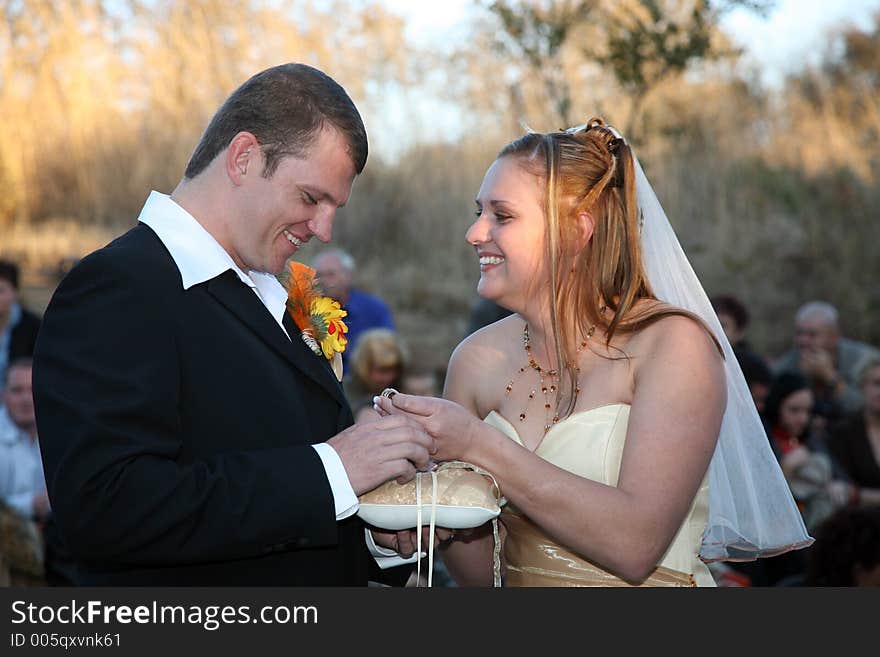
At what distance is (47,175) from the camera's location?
36.3ft

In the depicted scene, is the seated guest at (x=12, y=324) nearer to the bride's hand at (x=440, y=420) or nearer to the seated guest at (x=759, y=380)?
the seated guest at (x=759, y=380)

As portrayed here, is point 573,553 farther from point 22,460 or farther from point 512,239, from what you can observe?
point 22,460

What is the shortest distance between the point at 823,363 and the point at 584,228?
474 centimetres

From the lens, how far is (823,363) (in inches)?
293

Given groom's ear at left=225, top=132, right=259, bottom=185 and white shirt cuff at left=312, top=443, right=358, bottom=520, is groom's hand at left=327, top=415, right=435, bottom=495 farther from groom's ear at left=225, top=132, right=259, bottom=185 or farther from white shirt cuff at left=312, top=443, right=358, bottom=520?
groom's ear at left=225, top=132, right=259, bottom=185

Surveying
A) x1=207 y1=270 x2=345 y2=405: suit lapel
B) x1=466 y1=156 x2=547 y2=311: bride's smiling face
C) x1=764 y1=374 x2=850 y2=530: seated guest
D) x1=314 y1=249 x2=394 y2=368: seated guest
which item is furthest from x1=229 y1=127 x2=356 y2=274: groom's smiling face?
x1=314 y1=249 x2=394 y2=368: seated guest

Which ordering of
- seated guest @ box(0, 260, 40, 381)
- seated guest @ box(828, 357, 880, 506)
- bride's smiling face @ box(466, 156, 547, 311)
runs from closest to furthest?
bride's smiling face @ box(466, 156, 547, 311)
seated guest @ box(828, 357, 880, 506)
seated guest @ box(0, 260, 40, 381)

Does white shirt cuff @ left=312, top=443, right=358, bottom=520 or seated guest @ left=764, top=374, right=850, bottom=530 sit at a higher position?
white shirt cuff @ left=312, top=443, right=358, bottom=520

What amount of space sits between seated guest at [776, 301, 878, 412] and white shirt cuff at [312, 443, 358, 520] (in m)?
5.56

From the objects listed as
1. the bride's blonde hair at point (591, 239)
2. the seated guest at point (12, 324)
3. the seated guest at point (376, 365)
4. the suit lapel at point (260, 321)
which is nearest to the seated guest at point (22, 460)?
the seated guest at point (12, 324)

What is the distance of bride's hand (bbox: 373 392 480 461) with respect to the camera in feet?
9.22

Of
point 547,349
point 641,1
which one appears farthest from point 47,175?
point 547,349

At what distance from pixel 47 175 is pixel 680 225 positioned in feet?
21.6

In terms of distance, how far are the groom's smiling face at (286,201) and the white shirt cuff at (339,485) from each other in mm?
574
